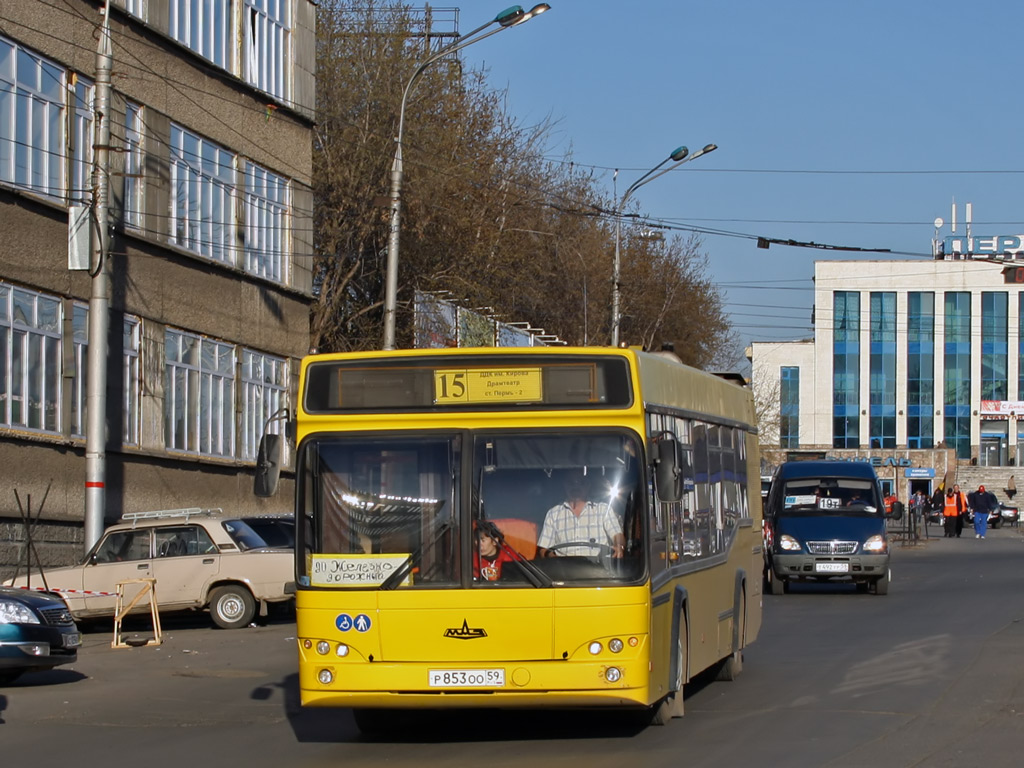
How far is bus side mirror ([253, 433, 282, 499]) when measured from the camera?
32.2 feet

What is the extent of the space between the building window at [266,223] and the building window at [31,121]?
25.1 ft

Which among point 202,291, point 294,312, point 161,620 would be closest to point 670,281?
point 294,312

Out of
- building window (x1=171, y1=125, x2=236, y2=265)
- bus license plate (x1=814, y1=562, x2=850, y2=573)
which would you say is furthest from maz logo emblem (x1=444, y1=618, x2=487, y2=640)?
building window (x1=171, y1=125, x2=236, y2=265)

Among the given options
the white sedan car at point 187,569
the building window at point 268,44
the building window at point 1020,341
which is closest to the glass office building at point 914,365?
the building window at point 1020,341

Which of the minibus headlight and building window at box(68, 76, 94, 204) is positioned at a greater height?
building window at box(68, 76, 94, 204)

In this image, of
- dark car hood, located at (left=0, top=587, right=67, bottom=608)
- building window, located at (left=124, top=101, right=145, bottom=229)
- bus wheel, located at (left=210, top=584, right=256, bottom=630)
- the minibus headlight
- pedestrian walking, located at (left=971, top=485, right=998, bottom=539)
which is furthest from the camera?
pedestrian walking, located at (left=971, top=485, right=998, bottom=539)

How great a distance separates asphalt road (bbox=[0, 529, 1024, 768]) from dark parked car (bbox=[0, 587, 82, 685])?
1.02ft

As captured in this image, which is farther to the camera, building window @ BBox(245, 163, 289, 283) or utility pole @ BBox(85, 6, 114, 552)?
building window @ BBox(245, 163, 289, 283)

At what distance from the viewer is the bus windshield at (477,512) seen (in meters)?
9.51

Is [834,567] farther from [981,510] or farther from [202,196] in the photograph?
[981,510]

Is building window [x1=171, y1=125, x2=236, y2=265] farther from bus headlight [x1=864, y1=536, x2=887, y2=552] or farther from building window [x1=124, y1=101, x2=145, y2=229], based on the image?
bus headlight [x1=864, y1=536, x2=887, y2=552]

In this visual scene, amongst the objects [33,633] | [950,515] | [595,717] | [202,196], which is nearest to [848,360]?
[950,515]

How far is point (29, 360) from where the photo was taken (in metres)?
24.6

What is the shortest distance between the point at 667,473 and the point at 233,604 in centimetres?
1242
